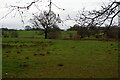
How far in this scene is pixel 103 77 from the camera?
1076 cm

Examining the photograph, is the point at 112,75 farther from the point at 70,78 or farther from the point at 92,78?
the point at 70,78

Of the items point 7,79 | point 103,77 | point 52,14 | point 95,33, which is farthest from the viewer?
point 103,77

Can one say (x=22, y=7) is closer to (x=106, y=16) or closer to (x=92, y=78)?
(x=106, y=16)

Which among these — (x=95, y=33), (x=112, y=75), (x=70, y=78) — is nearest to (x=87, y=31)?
(x=95, y=33)

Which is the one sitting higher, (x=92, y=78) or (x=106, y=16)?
(x=106, y=16)

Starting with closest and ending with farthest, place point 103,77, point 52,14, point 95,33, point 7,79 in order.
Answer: point 52,14, point 95,33, point 7,79, point 103,77

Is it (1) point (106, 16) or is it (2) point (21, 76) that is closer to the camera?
(1) point (106, 16)

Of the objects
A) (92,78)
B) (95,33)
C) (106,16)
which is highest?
(106,16)

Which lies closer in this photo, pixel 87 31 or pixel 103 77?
pixel 87 31

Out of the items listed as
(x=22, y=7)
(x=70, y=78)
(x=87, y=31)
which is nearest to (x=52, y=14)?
(x=22, y=7)

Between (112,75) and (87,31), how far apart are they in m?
4.23

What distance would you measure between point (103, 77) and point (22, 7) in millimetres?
6262

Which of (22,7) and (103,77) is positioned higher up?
(22,7)

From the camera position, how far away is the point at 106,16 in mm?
8086
